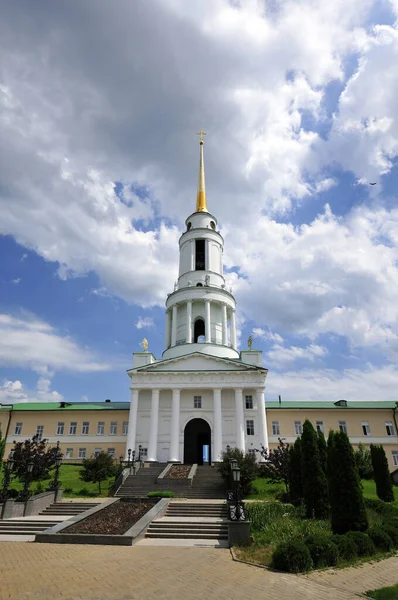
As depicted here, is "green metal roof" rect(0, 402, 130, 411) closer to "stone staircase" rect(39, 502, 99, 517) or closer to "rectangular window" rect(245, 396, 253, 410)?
→ "rectangular window" rect(245, 396, 253, 410)

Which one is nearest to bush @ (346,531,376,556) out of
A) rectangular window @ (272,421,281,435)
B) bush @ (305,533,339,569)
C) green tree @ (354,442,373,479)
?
bush @ (305,533,339,569)

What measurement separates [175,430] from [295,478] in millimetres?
16041

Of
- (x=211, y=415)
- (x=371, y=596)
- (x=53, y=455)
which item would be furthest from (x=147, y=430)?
(x=371, y=596)

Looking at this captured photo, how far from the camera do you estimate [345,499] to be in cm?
1460

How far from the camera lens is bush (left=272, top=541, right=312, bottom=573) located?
33.8 feet

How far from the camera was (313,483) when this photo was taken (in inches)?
758

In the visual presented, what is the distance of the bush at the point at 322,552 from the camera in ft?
35.0

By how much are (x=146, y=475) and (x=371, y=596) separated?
23.9 meters

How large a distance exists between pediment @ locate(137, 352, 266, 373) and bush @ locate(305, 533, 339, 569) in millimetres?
27962

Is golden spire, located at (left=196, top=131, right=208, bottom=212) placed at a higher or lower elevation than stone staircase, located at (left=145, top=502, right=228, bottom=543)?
higher

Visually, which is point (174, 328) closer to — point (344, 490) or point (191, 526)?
point (191, 526)

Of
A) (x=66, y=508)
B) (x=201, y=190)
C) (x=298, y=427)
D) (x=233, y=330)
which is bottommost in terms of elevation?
(x=66, y=508)

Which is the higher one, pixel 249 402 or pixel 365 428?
pixel 249 402

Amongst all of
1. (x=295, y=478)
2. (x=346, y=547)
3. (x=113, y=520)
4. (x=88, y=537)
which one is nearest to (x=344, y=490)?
(x=346, y=547)
